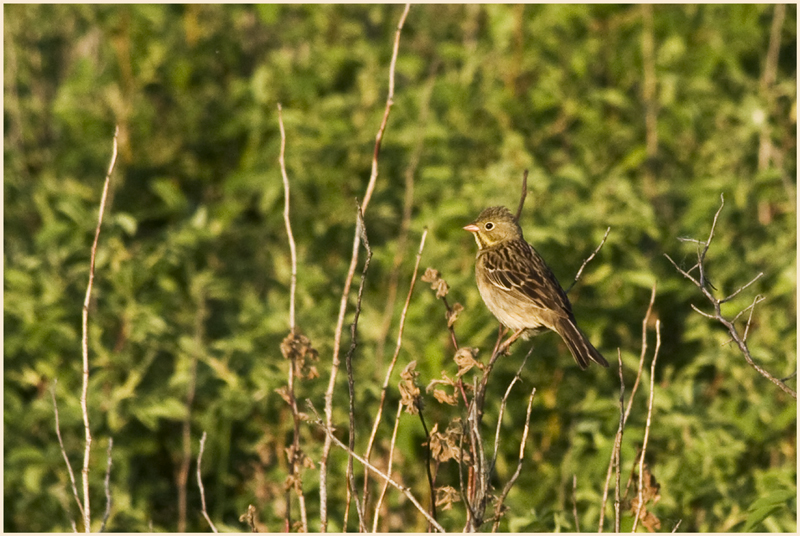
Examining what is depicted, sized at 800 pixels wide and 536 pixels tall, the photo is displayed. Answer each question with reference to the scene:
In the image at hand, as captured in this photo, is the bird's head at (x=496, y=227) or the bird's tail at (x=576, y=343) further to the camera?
the bird's head at (x=496, y=227)

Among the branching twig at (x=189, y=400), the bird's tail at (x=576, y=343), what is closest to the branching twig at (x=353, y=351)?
the bird's tail at (x=576, y=343)

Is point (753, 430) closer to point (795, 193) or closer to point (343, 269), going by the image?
point (795, 193)

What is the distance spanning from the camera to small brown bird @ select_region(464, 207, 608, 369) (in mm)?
4887

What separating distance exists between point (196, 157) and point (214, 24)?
4.68 ft

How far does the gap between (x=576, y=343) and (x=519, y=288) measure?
0.45 metres

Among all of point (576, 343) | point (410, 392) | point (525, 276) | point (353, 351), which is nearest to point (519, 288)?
point (525, 276)

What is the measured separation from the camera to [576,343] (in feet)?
15.8

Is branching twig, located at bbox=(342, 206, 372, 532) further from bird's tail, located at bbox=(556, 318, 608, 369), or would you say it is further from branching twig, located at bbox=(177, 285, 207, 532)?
branching twig, located at bbox=(177, 285, 207, 532)

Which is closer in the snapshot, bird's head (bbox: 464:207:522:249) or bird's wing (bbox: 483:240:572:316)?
bird's wing (bbox: 483:240:572:316)

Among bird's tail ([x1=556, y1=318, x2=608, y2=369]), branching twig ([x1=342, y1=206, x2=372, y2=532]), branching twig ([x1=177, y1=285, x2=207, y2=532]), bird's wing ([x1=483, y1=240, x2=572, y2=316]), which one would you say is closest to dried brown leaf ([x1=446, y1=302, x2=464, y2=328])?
branching twig ([x1=342, y1=206, x2=372, y2=532])

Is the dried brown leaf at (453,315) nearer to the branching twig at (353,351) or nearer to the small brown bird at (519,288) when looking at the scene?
the branching twig at (353,351)

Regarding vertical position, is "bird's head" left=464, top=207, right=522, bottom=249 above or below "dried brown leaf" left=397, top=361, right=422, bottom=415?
above

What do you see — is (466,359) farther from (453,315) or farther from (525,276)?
(525,276)

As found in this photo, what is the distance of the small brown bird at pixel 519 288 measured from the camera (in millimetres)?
4887
